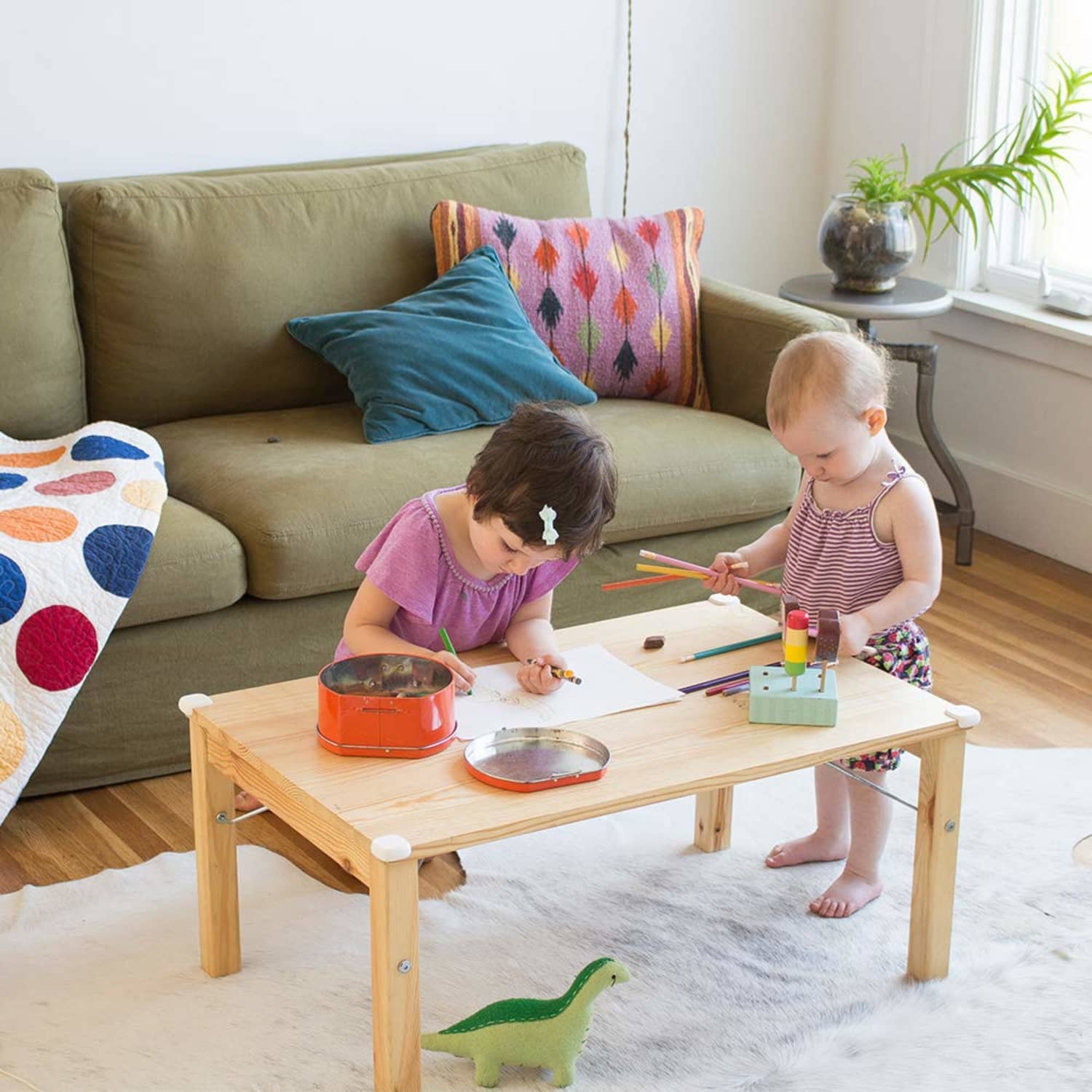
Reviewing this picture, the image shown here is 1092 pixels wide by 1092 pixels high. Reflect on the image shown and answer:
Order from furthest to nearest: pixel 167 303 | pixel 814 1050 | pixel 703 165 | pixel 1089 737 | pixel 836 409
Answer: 1. pixel 703 165
2. pixel 167 303
3. pixel 1089 737
4. pixel 836 409
5. pixel 814 1050

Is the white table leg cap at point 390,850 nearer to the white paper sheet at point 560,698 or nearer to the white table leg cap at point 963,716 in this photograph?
the white paper sheet at point 560,698

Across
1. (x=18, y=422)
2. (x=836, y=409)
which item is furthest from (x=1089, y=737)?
(x=18, y=422)

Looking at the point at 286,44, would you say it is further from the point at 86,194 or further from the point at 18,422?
the point at 18,422

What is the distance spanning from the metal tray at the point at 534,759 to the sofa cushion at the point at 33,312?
1422mm

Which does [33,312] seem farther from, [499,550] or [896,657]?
[896,657]

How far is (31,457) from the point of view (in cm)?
272

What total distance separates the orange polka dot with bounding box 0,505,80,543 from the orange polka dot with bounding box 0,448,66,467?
0.27 metres

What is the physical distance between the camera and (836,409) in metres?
1.97

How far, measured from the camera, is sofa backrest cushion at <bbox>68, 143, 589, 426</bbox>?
2904 millimetres

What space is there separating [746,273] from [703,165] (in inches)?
12.6

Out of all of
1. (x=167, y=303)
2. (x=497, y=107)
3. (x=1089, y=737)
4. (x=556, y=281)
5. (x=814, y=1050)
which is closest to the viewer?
(x=814, y=1050)

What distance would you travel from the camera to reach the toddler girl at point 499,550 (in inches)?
71.6

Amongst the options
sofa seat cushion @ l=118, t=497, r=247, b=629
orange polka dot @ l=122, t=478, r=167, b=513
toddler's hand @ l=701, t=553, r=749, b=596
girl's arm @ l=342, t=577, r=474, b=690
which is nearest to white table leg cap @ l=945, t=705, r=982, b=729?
toddler's hand @ l=701, t=553, r=749, b=596

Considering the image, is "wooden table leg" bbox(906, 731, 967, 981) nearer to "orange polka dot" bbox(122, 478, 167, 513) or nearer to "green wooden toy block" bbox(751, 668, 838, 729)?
"green wooden toy block" bbox(751, 668, 838, 729)
